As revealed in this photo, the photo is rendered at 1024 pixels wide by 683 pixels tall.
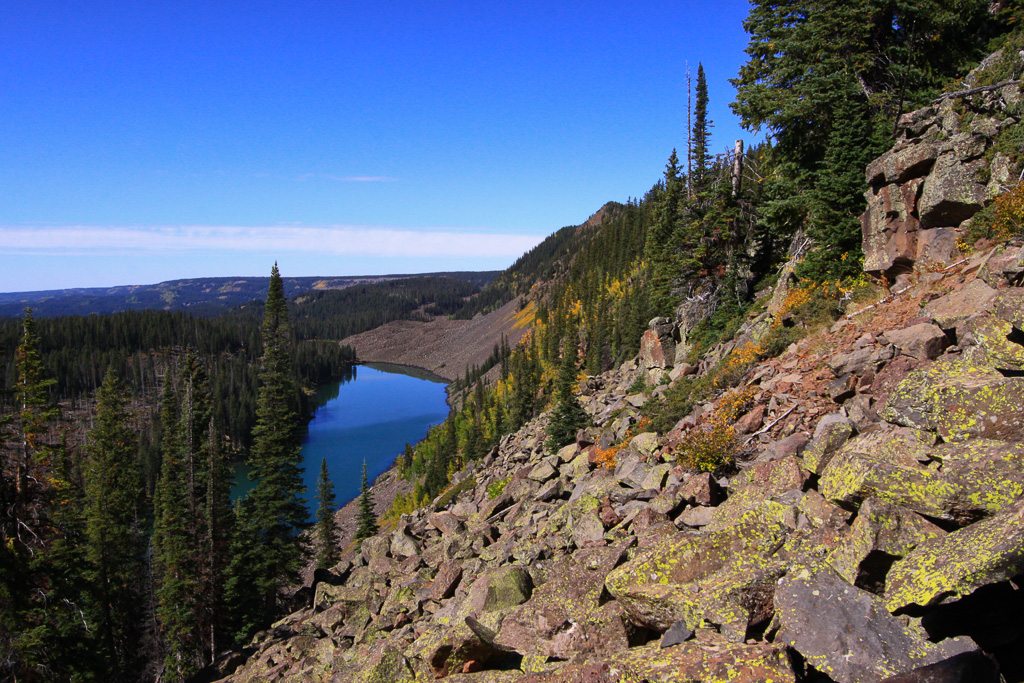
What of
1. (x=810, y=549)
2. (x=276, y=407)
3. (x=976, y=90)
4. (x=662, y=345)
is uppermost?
(x=976, y=90)

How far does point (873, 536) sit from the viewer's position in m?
5.56

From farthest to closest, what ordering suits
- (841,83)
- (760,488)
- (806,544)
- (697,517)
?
(841,83) → (697,517) → (760,488) → (806,544)

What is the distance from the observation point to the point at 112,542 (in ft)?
98.4

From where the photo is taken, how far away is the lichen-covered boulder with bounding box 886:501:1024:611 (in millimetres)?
4492

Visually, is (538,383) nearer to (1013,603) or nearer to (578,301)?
(578,301)

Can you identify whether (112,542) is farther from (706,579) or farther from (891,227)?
(891,227)

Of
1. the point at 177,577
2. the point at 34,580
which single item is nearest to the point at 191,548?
the point at 177,577

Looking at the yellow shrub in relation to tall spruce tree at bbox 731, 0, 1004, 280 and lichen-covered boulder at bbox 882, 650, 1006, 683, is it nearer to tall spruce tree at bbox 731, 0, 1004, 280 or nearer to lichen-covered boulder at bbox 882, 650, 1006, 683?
lichen-covered boulder at bbox 882, 650, 1006, 683

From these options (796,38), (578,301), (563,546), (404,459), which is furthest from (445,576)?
(578,301)

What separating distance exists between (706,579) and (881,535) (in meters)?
2.01

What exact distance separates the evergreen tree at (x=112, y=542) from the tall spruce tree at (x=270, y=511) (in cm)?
639

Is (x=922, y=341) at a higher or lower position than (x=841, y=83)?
lower

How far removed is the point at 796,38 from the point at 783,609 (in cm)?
2597

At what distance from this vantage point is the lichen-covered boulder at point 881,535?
546 cm
